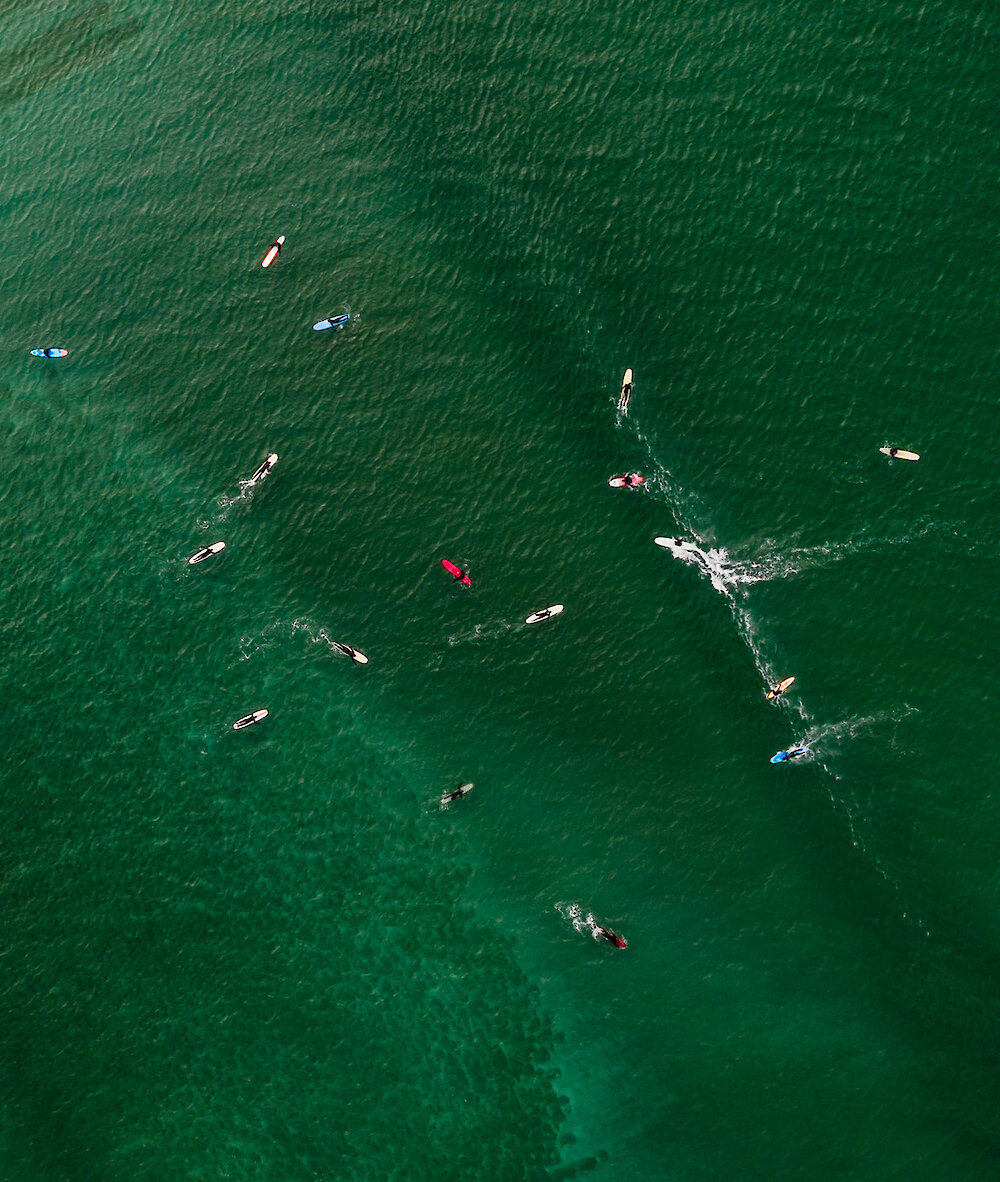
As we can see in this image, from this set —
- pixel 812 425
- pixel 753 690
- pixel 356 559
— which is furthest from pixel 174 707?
pixel 812 425

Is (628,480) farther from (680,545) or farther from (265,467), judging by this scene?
(265,467)

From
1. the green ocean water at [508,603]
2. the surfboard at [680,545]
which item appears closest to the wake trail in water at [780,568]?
the surfboard at [680,545]

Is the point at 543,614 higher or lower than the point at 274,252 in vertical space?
lower

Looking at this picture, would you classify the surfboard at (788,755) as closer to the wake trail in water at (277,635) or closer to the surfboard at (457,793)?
the surfboard at (457,793)

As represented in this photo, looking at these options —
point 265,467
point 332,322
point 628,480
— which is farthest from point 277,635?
point 628,480

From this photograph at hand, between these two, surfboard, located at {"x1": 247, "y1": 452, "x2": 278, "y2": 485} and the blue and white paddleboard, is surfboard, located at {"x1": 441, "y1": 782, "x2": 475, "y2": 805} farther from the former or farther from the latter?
the blue and white paddleboard

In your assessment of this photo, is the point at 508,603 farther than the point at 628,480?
No

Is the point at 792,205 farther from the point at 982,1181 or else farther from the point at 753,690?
the point at 982,1181
